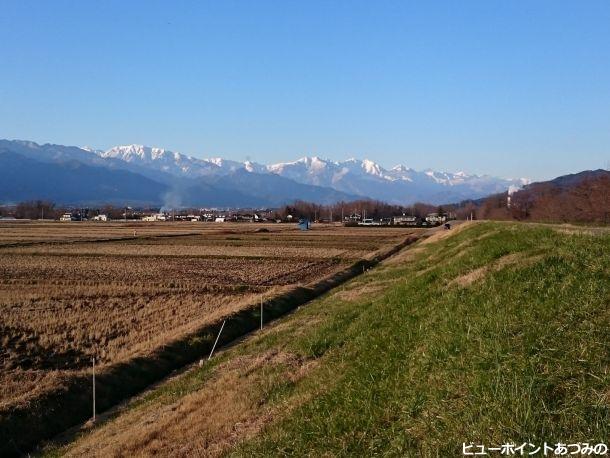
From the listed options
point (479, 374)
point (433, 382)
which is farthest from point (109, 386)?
point (479, 374)

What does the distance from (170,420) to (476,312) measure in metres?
5.50

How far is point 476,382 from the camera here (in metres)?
5.54

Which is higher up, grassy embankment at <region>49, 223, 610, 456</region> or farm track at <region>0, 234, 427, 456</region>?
grassy embankment at <region>49, 223, 610, 456</region>

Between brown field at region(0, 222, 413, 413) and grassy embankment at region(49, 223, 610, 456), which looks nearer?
grassy embankment at region(49, 223, 610, 456)

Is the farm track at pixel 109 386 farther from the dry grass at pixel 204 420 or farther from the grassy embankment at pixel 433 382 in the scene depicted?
the dry grass at pixel 204 420

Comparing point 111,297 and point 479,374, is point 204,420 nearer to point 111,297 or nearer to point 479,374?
point 479,374

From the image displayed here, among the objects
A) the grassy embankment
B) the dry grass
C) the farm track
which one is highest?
the grassy embankment

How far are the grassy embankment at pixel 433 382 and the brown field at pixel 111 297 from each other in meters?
5.65

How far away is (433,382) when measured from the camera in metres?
6.09

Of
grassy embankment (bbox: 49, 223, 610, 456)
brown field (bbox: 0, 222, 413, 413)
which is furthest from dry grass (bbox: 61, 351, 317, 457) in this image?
brown field (bbox: 0, 222, 413, 413)

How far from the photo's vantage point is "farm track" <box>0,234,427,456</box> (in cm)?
1212

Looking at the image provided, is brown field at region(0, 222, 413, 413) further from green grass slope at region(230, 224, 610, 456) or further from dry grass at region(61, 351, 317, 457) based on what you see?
green grass slope at region(230, 224, 610, 456)

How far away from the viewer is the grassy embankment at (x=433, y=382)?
16.1 ft

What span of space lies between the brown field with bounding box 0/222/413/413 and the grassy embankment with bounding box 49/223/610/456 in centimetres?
565
